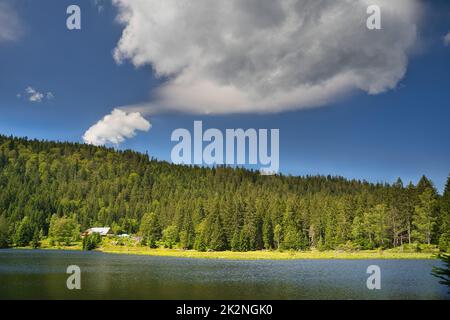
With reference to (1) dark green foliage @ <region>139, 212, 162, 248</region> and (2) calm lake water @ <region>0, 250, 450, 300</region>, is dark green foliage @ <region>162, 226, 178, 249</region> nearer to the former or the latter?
(1) dark green foliage @ <region>139, 212, 162, 248</region>

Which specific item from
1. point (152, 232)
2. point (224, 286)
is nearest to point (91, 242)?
point (152, 232)

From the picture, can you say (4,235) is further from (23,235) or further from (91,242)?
(91,242)

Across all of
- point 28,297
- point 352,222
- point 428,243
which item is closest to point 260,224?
point 352,222

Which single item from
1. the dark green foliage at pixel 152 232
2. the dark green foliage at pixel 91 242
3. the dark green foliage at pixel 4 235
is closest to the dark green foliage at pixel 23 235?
the dark green foliage at pixel 4 235

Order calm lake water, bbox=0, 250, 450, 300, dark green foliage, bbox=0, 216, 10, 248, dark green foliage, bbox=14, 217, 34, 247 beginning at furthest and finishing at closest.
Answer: dark green foliage, bbox=14, 217, 34, 247, dark green foliage, bbox=0, 216, 10, 248, calm lake water, bbox=0, 250, 450, 300

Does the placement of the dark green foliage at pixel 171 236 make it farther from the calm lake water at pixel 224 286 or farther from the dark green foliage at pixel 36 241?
the calm lake water at pixel 224 286

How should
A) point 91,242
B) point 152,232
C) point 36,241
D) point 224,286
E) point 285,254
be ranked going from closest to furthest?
point 224,286, point 285,254, point 152,232, point 91,242, point 36,241

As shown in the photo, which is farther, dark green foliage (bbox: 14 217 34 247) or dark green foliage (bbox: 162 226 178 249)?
dark green foliage (bbox: 14 217 34 247)

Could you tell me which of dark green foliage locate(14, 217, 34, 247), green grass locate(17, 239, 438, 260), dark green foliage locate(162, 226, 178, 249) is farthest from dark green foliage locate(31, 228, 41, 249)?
dark green foliage locate(162, 226, 178, 249)

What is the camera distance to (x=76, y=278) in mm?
57938

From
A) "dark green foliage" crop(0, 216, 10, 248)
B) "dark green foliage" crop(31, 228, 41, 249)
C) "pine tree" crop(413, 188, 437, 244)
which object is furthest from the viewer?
"dark green foliage" crop(31, 228, 41, 249)

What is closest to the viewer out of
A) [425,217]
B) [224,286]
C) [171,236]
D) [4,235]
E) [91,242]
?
[224,286]

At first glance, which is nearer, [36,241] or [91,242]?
[91,242]

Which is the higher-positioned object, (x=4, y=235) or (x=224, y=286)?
(x=224, y=286)
